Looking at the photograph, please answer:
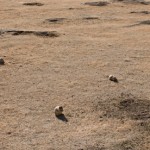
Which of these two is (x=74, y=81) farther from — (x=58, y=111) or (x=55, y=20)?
(x=55, y=20)

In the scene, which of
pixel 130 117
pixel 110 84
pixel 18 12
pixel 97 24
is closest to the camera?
pixel 130 117

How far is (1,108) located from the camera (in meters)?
3.66

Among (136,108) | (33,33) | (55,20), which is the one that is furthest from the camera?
(55,20)

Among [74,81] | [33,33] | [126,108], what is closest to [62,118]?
[126,108]

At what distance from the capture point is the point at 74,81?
4.29 m

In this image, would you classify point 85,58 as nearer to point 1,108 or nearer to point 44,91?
point 44,91

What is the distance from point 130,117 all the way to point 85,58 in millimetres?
1575

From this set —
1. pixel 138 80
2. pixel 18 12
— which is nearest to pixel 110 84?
pixel 138 80

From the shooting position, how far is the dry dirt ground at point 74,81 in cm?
325

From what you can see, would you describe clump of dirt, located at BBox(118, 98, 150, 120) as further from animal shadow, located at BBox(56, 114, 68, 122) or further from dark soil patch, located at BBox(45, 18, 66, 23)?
dark soil patch, located at BBox(45, 18, 66, 23)

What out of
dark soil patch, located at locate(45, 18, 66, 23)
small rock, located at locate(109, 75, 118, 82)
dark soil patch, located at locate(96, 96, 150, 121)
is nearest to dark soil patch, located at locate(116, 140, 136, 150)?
dark soil patch, located at locate(96, 96, 150, 121)

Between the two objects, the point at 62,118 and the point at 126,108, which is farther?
the point at 126,108

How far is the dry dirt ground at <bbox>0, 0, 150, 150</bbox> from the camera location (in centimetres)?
325

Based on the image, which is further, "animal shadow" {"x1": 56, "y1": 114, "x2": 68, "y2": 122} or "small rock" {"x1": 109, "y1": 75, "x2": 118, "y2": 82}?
"small rock" {"x1": 109, "y1": 75, "x2": 118, "y2": 82}
